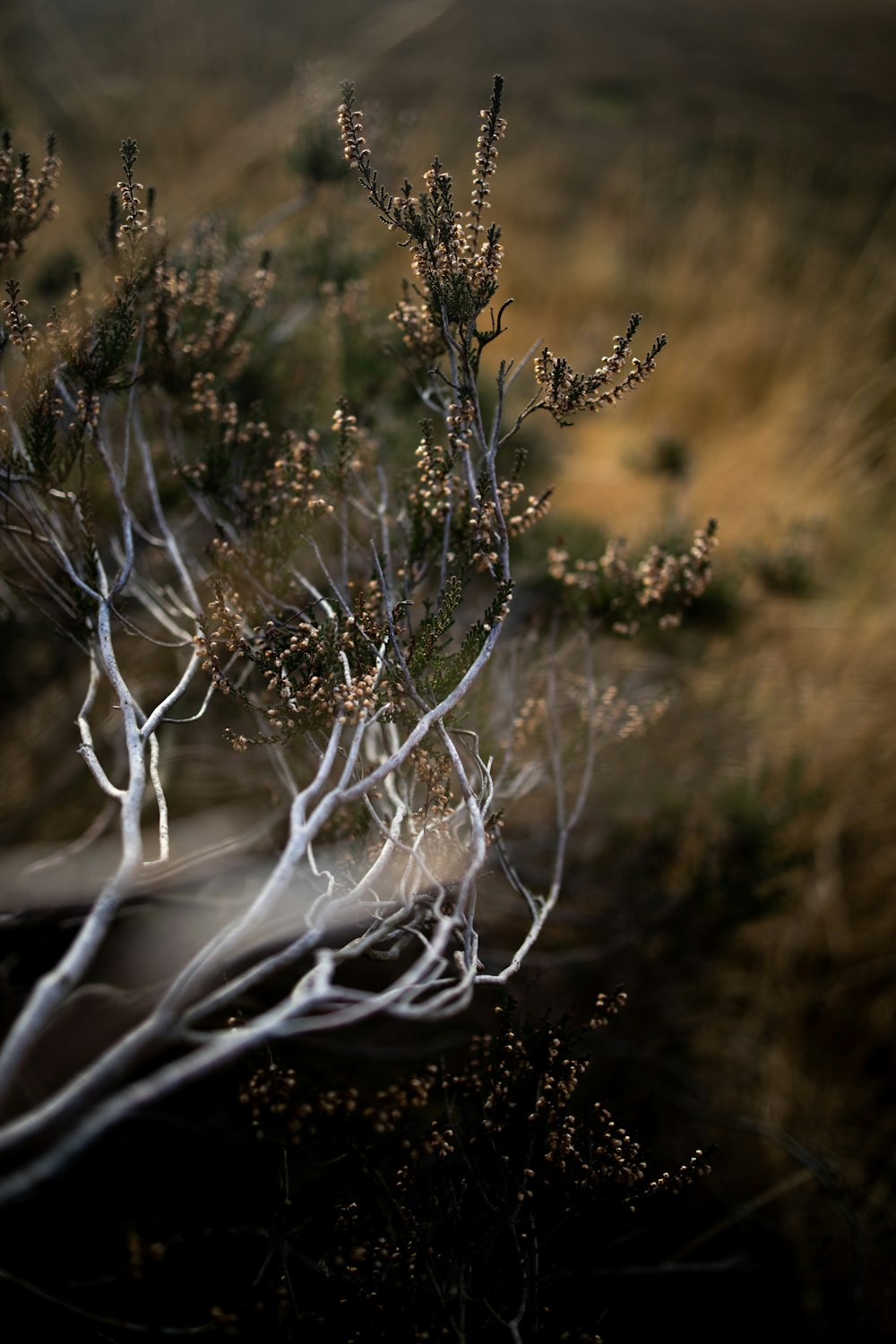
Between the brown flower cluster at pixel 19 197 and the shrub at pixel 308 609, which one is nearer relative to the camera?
the shrub at pixel 308 609

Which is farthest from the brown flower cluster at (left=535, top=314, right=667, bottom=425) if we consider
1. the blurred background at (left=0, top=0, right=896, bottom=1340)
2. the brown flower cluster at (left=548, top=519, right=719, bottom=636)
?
the blurred background at (left=0, top=0, right=896, bottom=1340)

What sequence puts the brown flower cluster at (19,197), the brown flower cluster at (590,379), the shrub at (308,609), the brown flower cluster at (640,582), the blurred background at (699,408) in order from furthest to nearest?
the blurred background at (699,408), the brown flower cluster at (640,582), the brown flower cluster at (19,197), the brown flower cluster at (590,379), the shrub at (308,609)

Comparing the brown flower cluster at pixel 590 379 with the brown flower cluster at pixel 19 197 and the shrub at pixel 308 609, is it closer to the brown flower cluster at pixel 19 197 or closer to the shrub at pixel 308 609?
the shrub at pixel 308 609

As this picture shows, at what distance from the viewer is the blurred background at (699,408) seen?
10.3ft

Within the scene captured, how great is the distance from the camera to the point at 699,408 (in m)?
5.18

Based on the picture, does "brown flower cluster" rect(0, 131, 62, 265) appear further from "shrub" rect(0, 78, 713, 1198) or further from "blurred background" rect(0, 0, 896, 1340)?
"blurred background" rect(0, 0, 896, 1340)

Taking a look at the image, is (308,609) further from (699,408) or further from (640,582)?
(699,408)

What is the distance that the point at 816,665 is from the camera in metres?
3.80

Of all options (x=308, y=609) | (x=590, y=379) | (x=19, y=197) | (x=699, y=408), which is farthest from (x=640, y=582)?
(x=699, y=408)

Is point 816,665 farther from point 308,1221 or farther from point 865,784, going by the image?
point 308,1221

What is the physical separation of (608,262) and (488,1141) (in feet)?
19.8

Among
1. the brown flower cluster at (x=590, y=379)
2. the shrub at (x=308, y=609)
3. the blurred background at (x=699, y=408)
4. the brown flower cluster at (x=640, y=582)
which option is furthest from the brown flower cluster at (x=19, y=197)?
the brown flower cluster at (x=640, y=582)

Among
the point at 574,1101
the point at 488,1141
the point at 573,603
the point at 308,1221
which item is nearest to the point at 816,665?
the point at 573,603

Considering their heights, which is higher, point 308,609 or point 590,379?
point 590,379
